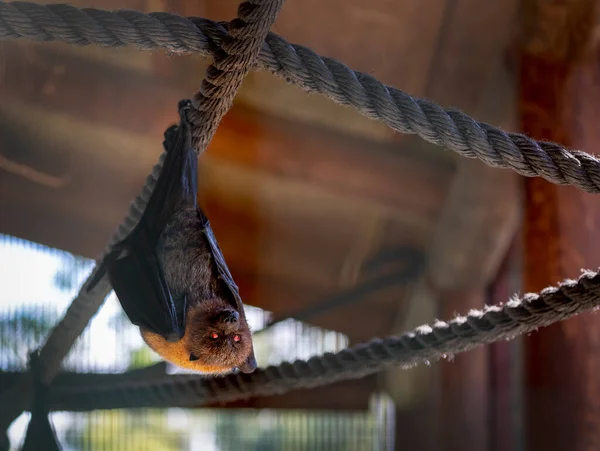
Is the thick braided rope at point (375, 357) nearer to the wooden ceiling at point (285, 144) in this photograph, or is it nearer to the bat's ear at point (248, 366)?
the bat's ear at point (248, 366)

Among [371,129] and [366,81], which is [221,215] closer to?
[371,129]

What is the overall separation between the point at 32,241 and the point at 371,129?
127 cm

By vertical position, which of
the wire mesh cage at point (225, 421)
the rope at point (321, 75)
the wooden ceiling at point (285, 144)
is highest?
the rope at point (321, 75)

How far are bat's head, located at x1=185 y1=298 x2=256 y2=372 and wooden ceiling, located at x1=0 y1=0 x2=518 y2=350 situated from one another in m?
0.87

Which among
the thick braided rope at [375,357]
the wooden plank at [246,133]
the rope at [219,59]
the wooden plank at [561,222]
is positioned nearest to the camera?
the rope at [219,59]

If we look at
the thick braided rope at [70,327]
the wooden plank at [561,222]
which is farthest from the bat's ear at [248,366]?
the wooden plank at [561,222]

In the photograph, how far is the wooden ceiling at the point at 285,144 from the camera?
207 centimetres

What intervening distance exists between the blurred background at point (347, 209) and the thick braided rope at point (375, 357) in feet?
0.72

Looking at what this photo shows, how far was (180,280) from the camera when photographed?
3.81ft

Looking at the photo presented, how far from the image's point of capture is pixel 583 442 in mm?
1807

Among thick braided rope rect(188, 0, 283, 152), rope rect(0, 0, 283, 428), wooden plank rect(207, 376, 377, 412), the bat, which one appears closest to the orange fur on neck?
the bat

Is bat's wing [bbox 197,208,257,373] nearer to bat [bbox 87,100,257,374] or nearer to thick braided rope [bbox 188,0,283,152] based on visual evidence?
bat [bbox 87,100,257,374]

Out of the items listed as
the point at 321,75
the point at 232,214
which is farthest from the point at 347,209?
the point at 321,75

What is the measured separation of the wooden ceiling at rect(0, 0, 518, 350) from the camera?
2068mm
